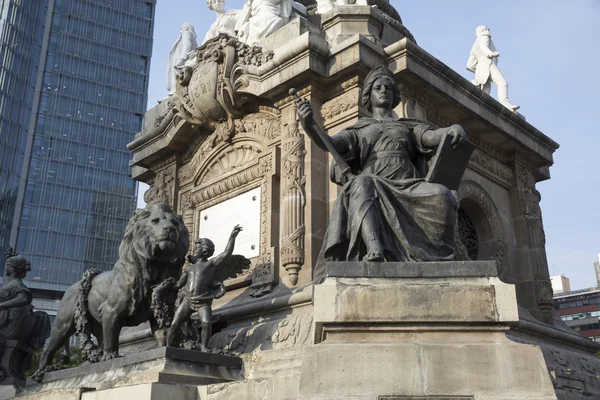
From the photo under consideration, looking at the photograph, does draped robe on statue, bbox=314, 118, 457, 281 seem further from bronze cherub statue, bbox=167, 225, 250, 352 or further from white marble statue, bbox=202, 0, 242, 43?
white marble statue, bbox=202, 0, 242, 43

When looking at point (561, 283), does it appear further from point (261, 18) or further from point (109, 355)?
point (109, 355)

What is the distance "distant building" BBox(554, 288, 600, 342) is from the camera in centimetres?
8812

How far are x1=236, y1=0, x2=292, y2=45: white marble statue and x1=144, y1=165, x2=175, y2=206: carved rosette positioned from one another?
323 centimetres

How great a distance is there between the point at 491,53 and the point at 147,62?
3259 inches

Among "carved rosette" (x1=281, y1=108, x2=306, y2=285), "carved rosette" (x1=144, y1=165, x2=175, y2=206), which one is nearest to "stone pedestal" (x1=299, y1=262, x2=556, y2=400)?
"carved rosette" (x1=281, y1=108, x2=306, y2=285)

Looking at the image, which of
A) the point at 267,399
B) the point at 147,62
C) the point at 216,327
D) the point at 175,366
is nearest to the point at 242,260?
the point at 216,327

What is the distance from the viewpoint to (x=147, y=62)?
93.4 meters

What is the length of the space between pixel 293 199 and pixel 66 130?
3119 inches

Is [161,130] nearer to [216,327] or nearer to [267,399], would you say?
[216,327]

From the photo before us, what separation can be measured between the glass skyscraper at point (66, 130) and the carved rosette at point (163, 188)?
64.0 meters

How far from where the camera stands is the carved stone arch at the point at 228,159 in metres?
12.8

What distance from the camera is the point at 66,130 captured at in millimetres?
84562

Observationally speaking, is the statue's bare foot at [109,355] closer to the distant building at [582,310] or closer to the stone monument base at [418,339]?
the stone monument base at [418,339]

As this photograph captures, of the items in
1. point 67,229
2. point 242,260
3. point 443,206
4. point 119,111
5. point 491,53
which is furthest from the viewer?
point 119,111
